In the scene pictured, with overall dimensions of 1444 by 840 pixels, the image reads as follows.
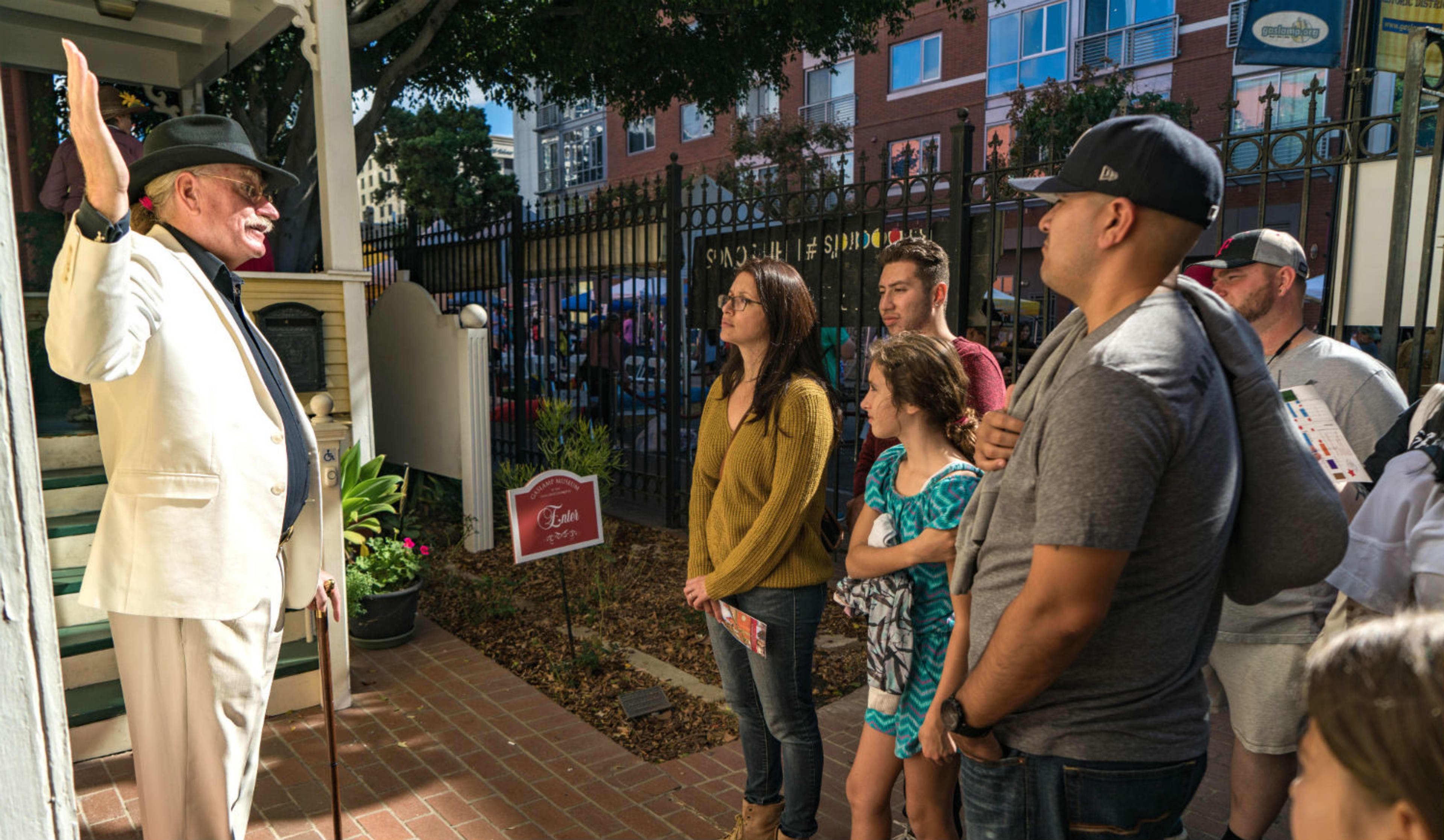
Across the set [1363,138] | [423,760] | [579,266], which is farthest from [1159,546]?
[579,266]

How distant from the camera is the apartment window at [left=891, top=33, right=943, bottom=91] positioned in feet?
85.7

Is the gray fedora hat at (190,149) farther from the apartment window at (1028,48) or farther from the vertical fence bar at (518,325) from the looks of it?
the apartment window at (1028,48)

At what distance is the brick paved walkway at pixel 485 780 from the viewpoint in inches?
127

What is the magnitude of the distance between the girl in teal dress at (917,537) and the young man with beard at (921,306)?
532 millimetres

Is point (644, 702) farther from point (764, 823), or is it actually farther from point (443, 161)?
point (443, 161)

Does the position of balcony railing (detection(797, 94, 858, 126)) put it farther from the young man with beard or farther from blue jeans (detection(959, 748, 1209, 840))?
blue jeans (detection(959, 748, 1209, 840))

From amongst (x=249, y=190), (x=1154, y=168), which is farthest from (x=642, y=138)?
(x=1154, y=168)

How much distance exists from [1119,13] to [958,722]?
1022 inches

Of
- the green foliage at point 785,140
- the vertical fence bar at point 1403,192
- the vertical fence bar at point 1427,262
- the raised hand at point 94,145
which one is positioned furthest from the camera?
the green foliage at point 785,140

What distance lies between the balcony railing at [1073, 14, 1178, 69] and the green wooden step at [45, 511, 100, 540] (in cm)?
2292

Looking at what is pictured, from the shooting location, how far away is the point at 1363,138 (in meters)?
4.04

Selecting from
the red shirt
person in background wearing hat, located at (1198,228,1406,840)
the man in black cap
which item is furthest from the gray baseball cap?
the man in black cap

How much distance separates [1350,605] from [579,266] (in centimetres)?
685

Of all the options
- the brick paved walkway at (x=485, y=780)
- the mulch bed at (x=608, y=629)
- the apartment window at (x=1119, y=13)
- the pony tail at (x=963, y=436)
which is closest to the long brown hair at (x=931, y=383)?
the pony tail at (x=963, y=436)
